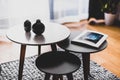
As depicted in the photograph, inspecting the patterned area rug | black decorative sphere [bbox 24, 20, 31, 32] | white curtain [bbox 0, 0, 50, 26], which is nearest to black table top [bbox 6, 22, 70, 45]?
black decorative sphere [bbox 24, 20, 31, 32]

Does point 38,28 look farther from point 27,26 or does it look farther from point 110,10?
point 110,10

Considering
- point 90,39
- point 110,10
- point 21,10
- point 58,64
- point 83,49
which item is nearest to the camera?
point 58,64

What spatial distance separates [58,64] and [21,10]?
5.24ft

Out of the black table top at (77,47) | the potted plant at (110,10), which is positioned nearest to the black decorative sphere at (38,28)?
the black table top at (77,47)

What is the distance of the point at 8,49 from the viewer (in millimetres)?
2523

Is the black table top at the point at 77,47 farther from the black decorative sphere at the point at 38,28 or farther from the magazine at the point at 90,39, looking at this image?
the black decorative sphere at the point at 38,28

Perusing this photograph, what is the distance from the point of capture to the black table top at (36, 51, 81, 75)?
144 centimetres

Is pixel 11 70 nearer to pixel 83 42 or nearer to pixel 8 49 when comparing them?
pixel 8 49

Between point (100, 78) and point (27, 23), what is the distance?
A: 2.81ft

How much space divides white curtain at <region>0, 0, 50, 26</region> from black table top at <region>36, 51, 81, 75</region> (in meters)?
1.42

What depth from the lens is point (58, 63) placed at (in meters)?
1.52

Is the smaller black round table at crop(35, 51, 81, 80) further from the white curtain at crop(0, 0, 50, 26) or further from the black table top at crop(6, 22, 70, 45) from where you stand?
the white curtain at crop(0, 0, 50, 26)

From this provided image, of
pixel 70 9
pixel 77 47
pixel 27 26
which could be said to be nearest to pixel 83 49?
pixel 77 47

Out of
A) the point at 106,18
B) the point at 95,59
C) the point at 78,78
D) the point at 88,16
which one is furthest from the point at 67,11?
the point at 78,78
